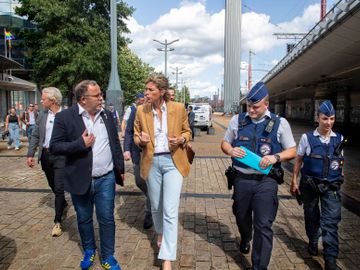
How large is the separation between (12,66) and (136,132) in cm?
1890

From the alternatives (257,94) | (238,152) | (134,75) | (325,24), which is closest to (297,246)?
(238,152)

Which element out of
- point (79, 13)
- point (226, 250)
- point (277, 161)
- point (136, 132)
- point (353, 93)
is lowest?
point (226, 250)

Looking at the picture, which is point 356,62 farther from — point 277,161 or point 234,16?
point 234,16

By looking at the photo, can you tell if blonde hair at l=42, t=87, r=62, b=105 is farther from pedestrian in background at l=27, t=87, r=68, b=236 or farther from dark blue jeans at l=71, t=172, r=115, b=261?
dark blue jeans at l=71, t=172, r=115, b=261

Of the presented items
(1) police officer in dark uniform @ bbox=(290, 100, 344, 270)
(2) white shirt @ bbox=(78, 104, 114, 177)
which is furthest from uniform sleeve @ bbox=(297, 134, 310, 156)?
(2) white shirt @ bbox=(78, 104, 114, 177)

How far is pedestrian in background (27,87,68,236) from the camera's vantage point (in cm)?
452

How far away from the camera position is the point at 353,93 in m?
32.5

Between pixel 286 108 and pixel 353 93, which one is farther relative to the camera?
pixel 286 108

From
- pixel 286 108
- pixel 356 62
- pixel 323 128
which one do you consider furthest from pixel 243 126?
pixel 286 108

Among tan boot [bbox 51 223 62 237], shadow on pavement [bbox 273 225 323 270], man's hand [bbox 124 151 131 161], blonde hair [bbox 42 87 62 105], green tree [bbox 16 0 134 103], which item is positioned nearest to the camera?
shadow on pavement [bbox 273 225 323 270]

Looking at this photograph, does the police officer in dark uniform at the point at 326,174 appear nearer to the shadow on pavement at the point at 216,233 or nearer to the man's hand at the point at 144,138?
the shadow on pavement at the point at 216,233

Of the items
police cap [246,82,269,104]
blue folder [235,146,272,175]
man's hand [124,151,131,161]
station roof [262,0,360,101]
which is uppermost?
station roof [262,0,360,101]

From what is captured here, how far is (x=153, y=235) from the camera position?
4508 millimetres

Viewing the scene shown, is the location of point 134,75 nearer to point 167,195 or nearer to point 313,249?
point 313,249
